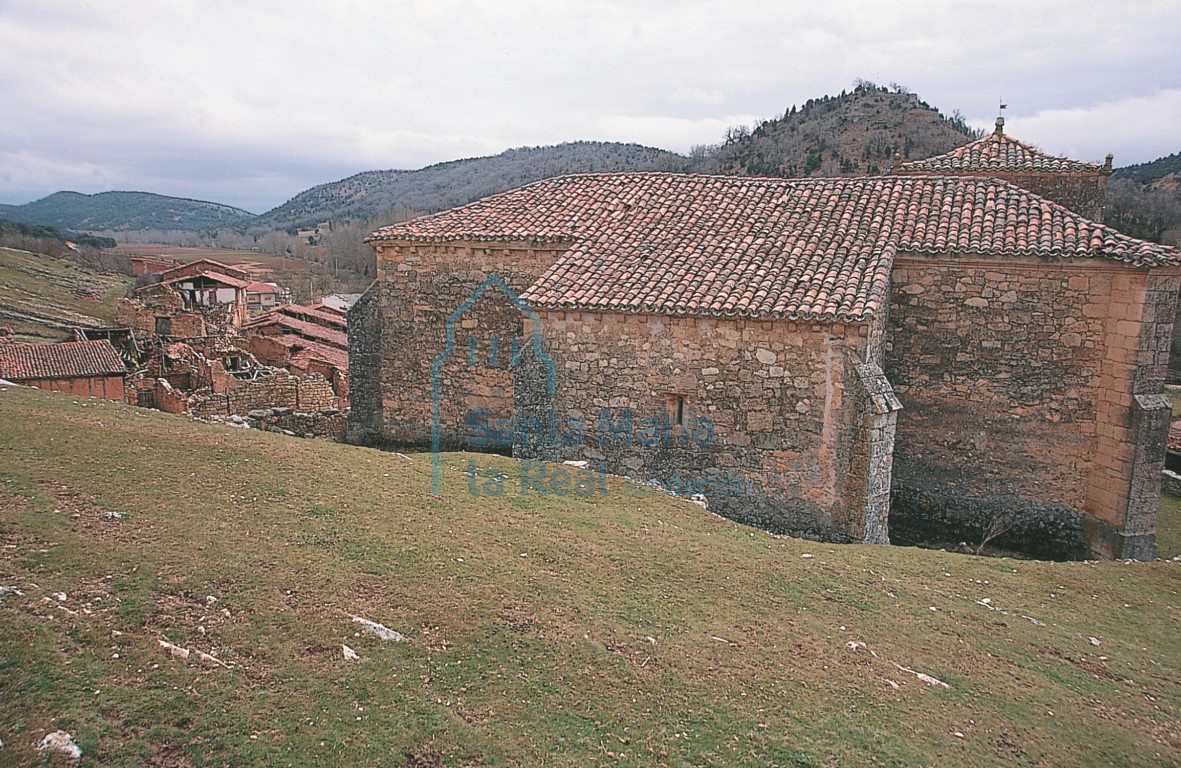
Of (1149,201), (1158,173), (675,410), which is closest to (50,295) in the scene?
(675,410)

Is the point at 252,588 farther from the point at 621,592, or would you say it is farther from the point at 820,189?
the point at 820,189

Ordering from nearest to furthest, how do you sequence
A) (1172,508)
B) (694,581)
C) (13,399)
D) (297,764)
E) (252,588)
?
(297,764) → (252,588) → (694,581) → (13,399) → (1172,508)

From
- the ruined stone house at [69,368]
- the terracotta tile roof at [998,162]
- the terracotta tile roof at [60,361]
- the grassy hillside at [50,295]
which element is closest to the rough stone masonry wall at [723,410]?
the terracotta tile roof at [998,162]

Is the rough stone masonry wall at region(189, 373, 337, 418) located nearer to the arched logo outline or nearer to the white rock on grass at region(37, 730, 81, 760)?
the arched logo outline

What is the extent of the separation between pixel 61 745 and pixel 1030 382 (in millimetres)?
13184

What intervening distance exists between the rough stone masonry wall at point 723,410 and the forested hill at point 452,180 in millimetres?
53465

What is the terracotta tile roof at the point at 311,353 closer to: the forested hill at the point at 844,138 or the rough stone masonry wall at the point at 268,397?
the rough stone masonry wall at the point at 268,397

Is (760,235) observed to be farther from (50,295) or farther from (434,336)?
(50,295)

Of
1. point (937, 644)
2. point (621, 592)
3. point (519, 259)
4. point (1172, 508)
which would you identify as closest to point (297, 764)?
point (621, 592)

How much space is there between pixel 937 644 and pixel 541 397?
7390 millimetres

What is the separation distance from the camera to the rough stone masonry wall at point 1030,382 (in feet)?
37.5

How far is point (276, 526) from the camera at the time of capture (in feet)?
24.0

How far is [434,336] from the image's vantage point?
50.2 feet

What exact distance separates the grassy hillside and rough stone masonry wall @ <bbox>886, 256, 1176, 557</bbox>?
1578 inches
